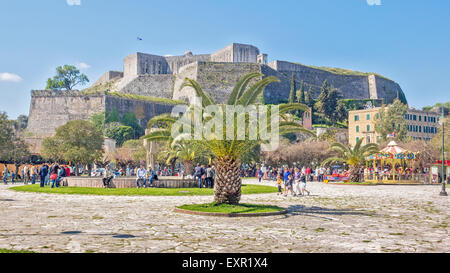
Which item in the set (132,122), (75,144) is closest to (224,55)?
(132,122)

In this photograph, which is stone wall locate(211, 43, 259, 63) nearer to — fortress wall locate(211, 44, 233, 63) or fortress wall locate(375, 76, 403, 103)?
fortress wall locate(211, 44, 233, 63)

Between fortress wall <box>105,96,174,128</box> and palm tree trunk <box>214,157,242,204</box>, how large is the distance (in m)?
61.0

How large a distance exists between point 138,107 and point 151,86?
10947 mm

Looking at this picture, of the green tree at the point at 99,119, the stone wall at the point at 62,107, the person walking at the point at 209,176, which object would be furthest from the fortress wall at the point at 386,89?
the person walking at the point at 209,176

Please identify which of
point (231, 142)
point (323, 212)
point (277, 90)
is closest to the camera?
point (231, 142)

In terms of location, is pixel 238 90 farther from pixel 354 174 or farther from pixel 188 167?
pixel 354 174

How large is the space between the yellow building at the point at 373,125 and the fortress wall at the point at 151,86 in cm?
3506

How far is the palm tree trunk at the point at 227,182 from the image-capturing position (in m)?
12.1

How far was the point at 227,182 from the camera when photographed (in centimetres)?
1214

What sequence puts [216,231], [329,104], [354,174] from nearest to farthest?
[216,231] → [354,174] → [329,104]

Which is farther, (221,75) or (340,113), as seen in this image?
(340,113)

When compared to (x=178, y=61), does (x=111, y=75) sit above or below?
below
